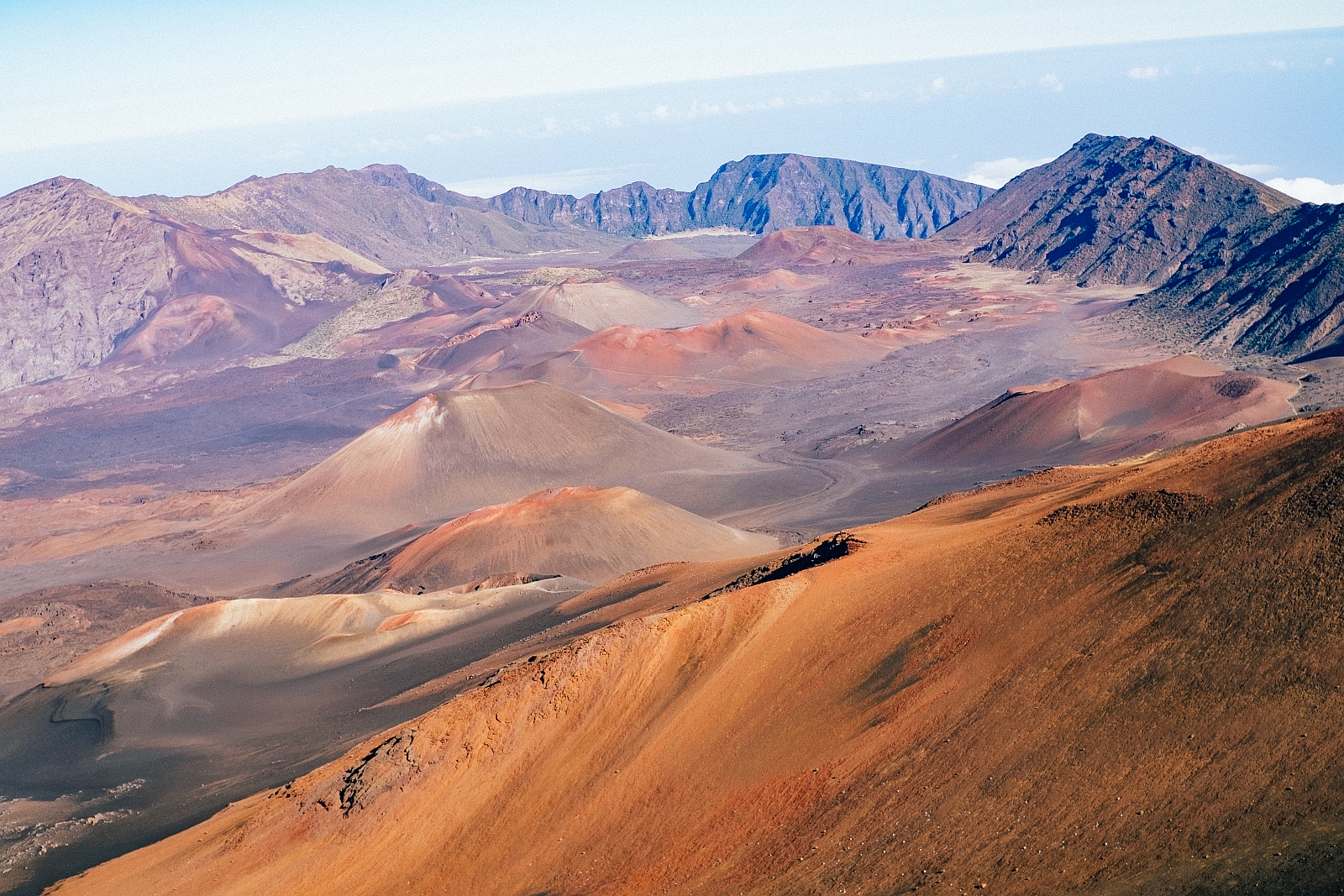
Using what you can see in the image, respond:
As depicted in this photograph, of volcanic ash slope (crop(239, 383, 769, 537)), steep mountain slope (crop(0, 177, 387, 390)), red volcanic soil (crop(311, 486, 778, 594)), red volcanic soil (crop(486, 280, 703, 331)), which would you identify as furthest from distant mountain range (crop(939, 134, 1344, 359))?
steep mountain slope (crop(0, 177, 387, 390))

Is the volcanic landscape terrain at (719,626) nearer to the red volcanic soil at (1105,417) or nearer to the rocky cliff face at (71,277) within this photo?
the red volcanic soil at (1105,417)

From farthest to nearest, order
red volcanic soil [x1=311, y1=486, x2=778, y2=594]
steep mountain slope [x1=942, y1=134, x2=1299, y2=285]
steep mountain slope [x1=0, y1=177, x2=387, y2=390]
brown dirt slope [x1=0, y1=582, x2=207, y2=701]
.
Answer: steep mountain slope [x1=0, y1=177, x2=387, y2=390], steep mountain slope [x1=942, y1=134, x2=1299, y2=285], red volcanic soil [x1=311, y1=486, x2=778, y2=594], brown dirt slope [x1=0, y1=582, x2=207, y2=701]

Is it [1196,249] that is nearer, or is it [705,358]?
[705,358]

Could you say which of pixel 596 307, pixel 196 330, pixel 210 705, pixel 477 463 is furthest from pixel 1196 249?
pixel 210 705

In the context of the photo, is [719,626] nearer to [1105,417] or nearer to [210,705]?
[210,705]

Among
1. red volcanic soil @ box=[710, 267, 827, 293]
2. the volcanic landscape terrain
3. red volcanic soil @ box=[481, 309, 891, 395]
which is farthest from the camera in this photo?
red volcanic soil @ box=[710, 267, 827, 293]

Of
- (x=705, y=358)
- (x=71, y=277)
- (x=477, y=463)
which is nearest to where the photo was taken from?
(x=477, y=463)

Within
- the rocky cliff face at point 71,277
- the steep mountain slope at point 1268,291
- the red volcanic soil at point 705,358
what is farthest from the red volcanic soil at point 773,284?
the rocky cliff face at point 71,277

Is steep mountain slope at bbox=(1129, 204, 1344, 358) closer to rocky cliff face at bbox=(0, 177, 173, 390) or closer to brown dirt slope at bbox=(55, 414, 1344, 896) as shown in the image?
brown dirt slope at bbox=(55, 414, 1344, 896)
